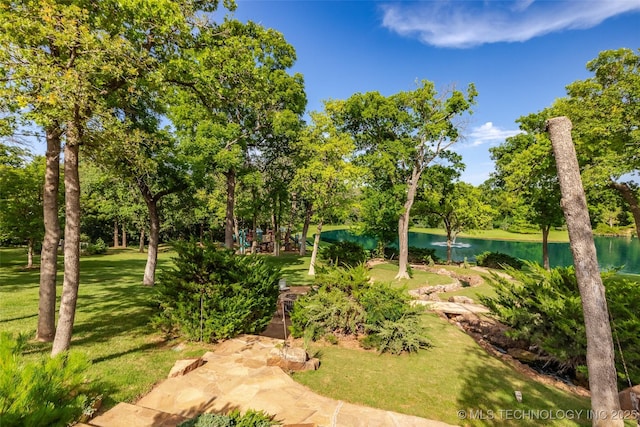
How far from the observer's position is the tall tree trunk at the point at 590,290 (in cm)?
409

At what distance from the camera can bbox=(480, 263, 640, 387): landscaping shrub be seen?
22.7ft

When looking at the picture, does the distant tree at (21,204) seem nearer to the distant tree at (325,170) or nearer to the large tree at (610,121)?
the distant tree at (325,170)

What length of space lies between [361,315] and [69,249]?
7.61 metres

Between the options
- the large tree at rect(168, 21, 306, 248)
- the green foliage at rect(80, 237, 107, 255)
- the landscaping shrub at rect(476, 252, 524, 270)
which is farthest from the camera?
the green foliage at rect(80, 237, 107, 255)

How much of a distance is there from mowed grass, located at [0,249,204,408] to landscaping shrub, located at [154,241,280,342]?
1.91 ft

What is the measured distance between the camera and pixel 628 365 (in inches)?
272

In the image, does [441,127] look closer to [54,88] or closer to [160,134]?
[160,134]

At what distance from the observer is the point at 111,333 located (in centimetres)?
860

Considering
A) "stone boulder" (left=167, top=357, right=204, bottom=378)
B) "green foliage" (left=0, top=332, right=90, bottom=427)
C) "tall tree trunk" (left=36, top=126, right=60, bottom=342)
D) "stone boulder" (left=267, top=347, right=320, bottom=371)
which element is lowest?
"stone boulder" (left=267, top=347, right=320, bottom=371)

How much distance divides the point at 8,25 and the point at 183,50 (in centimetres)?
320

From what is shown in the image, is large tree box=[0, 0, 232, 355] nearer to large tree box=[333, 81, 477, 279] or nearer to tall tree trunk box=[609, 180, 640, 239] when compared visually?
large tree box=[333, 81, 477, 279]

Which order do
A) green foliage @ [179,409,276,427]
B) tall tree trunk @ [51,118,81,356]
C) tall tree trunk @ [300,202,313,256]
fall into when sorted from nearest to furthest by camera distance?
green foliage @ [179,409,276,427] < tall tree trunk @ [51,118,81,356] < tall tree trunk @ [300,202,313,256]

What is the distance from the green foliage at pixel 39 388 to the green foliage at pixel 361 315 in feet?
20.8

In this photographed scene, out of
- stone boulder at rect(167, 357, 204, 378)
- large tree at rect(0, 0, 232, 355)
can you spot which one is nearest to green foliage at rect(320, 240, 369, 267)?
stone boulder at rect(167, 357, 204, 378)
